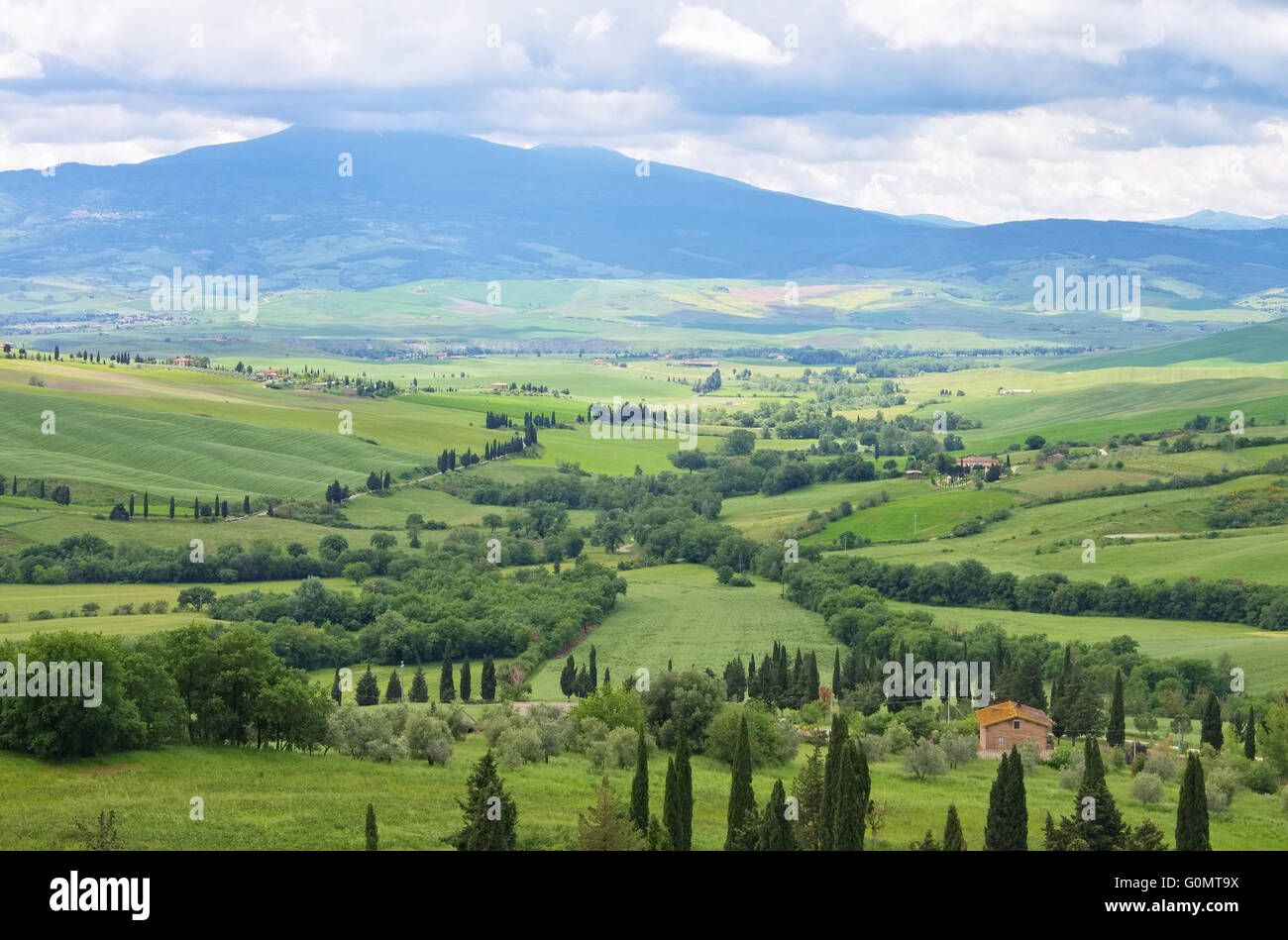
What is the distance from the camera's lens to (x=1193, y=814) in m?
42.7

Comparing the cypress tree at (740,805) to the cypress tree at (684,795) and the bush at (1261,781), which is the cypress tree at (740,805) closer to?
the cypress tree at (684,795)

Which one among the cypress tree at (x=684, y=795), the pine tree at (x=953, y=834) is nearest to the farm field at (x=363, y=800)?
the cypress tree at (x=684, y=795)

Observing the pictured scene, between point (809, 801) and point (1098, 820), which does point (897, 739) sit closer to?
point (809, 801)

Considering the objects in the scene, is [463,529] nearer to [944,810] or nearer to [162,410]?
[162,410]

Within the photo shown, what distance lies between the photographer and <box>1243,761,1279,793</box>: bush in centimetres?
6153

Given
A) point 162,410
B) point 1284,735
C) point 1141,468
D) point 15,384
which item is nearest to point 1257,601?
point 1284,735

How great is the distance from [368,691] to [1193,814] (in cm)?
4935

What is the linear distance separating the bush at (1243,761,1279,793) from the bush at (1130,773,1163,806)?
7418mm

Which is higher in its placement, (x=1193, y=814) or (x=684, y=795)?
(x=684, y=795)

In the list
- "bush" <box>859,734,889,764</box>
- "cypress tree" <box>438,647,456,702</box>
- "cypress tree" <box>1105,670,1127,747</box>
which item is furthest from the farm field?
"cypress tree" <box>438,647,456,702</box>

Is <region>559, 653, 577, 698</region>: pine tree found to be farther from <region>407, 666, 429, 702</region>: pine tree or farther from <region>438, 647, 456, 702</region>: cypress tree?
<region>407, 666, 429, 702</region>: pine tree

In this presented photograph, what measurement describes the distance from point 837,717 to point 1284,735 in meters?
26.8

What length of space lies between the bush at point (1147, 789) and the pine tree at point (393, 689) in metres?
40.7

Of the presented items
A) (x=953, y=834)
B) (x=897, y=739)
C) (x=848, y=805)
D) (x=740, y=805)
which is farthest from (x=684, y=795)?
(x=897, y=739)
